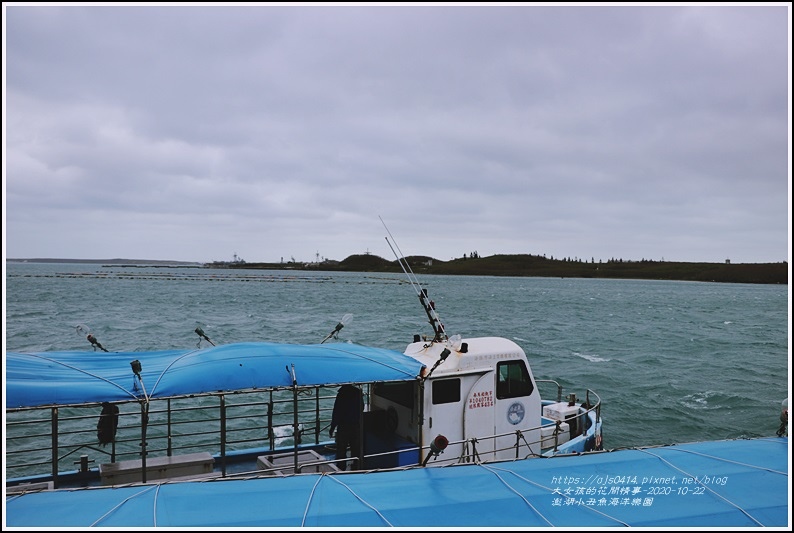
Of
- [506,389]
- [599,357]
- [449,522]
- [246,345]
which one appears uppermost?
[246,345]

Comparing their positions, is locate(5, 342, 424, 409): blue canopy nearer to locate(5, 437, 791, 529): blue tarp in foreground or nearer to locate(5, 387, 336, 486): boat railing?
locate(5, 437, 791, 529): blue tarp in foreground

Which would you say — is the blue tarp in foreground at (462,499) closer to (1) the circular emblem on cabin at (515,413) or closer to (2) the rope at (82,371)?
(2) the rope at (82,371)

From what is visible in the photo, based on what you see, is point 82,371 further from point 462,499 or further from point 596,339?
point 596,339

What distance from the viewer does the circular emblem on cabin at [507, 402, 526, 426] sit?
11.8 meters

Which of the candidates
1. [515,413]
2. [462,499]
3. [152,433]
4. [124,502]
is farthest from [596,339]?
[124,502]

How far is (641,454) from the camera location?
31.3 ft

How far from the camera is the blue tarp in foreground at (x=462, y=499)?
23.4 ft

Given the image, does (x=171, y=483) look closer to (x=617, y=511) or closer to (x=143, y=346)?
(x=617, y=511)

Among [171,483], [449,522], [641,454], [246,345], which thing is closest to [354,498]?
[449,522]

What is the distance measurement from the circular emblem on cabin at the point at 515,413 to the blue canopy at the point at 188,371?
7.67ft

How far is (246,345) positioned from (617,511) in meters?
6.89

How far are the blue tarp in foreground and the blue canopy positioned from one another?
4.99ft

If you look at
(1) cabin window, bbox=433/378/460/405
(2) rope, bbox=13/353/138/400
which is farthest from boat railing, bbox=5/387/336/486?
(2) rope, bbox=13/353/138/400

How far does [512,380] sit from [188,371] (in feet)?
20.6
